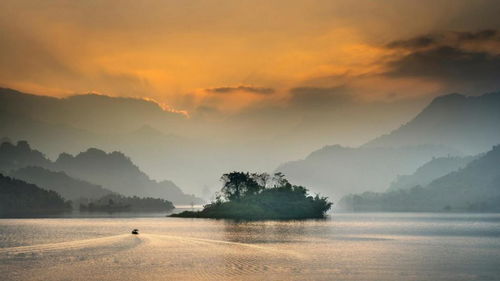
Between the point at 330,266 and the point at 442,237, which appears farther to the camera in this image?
the point at 442,237

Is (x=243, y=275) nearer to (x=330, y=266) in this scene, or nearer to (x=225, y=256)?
(x=330, y=266)

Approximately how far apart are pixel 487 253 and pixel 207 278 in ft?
153

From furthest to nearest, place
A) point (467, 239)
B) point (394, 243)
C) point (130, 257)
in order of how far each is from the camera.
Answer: point (467, 239)
point (394, 243)
point (130, 257)

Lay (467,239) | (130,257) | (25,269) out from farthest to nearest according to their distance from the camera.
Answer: (467,239)
(130,257)
(25,269)

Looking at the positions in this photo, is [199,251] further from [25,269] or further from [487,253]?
[487,253]

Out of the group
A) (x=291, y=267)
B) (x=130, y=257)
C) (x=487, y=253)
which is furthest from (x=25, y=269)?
(x=487, y=253)

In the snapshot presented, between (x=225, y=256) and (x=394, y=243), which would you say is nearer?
(x=225, y=256)

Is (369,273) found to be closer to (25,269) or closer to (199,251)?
(199,251)

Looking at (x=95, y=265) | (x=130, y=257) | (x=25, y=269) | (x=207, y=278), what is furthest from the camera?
(x=130, y=257)

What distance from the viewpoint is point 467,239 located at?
374ft

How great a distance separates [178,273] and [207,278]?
4867 millimetres

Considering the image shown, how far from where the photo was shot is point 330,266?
70812mm

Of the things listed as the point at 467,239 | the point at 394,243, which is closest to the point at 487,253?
the point at 394,243

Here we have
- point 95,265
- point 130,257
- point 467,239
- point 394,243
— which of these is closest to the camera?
point 95,265
